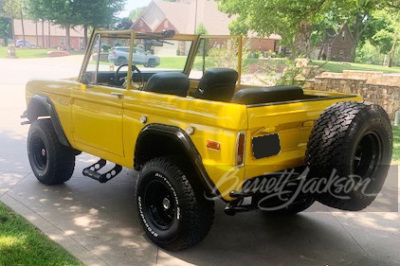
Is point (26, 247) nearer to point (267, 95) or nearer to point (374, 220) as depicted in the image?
point (267, 95)

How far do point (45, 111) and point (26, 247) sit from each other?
2.27 meters

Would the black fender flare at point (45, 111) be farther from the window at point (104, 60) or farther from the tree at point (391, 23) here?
the tree at point (391, 23)

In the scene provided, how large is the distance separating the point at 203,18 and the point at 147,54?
4435 cm

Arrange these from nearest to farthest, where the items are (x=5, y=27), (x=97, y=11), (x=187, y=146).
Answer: (x=187, y=146), (x=97, y=11), (x=5, y=27)

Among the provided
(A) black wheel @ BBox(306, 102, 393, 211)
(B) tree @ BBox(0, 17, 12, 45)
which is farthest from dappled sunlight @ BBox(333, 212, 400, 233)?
(B) tree @ BBox(0, 17, 12, 45)

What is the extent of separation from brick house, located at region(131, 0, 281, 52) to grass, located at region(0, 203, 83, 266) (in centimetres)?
4344

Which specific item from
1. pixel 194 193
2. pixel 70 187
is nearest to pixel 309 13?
pixel 70 187

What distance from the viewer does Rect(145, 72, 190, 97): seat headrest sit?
13.8ft

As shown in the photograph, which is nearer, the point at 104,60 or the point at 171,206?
the point at 171,206

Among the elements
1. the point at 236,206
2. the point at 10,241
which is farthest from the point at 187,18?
the point at 236,206

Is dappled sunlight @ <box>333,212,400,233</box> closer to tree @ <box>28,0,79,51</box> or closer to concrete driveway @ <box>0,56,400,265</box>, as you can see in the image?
concrete driveway @ <box>0,56,400,265</box>

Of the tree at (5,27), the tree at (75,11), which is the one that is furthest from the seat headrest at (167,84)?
the tree at (5,27)

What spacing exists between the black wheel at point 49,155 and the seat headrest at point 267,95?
2748mm

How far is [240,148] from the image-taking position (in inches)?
127
